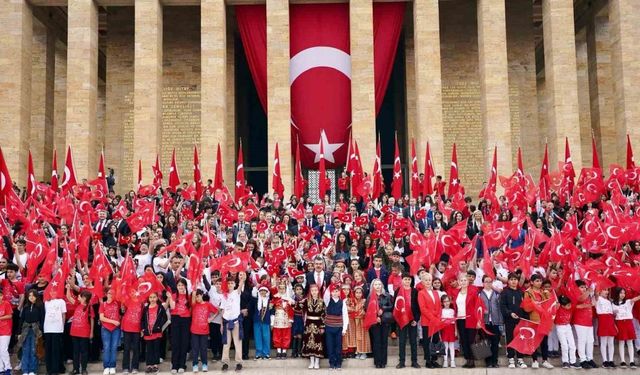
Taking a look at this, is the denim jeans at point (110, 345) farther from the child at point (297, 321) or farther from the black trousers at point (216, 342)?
the child at point (297, 321)

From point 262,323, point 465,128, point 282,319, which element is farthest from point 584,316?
point 465,128

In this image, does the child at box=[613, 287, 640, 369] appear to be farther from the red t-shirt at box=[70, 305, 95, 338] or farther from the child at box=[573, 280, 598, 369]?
the red t-shirt at box=[70, 305, 95, 338]

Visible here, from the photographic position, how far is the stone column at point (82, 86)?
2534 centimetres

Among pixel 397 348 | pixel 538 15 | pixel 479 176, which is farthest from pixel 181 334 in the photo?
pixel 538 15

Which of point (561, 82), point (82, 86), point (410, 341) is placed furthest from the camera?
point (82, 86)

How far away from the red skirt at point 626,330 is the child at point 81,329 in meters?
9.26

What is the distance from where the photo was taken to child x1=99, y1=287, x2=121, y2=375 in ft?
41.6

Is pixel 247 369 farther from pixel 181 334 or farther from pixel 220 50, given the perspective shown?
pixel 220 50

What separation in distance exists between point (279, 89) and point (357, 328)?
45.1ft

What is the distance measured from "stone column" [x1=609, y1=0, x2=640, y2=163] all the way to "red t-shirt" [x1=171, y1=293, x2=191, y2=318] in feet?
60.2

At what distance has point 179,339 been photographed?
12766 mm

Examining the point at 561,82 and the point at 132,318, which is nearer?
the point at 132,318

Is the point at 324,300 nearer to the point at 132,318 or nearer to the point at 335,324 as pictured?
the point at 335,324

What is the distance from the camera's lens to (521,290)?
1302cm
